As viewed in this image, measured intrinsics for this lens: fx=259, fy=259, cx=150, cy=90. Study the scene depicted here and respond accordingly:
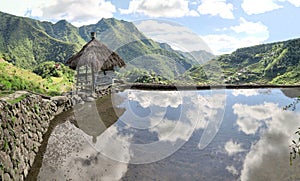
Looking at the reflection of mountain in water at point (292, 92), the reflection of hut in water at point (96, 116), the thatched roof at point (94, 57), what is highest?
the thatched roof at point (94, 57)

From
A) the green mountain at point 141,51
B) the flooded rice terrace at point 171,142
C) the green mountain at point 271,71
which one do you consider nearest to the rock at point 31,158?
the flooded rice terrace at point 171,142

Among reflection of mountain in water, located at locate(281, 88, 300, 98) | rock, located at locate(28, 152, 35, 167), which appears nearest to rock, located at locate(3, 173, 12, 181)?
rock, located at locate(28, 152, 35, 167)

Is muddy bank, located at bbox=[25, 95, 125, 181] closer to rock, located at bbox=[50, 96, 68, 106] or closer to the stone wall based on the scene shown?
the stone wall

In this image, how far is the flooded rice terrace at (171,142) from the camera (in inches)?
193

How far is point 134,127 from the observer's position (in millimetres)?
7527

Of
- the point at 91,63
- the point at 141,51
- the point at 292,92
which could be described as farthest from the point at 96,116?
the point at 141,51

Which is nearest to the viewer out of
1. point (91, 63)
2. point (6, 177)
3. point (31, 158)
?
point (6, 177)

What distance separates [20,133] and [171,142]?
3.40 meters

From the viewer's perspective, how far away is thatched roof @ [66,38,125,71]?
416 inches

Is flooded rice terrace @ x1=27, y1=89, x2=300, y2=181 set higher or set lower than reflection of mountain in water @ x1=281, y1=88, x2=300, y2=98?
lower

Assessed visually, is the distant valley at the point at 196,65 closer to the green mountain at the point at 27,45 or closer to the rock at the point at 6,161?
the green mountain at the point at 27,45

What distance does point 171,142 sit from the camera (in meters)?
6.35

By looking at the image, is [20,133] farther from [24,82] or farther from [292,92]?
[292,92]

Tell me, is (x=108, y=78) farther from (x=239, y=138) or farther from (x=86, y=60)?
(x=239, y=138)
